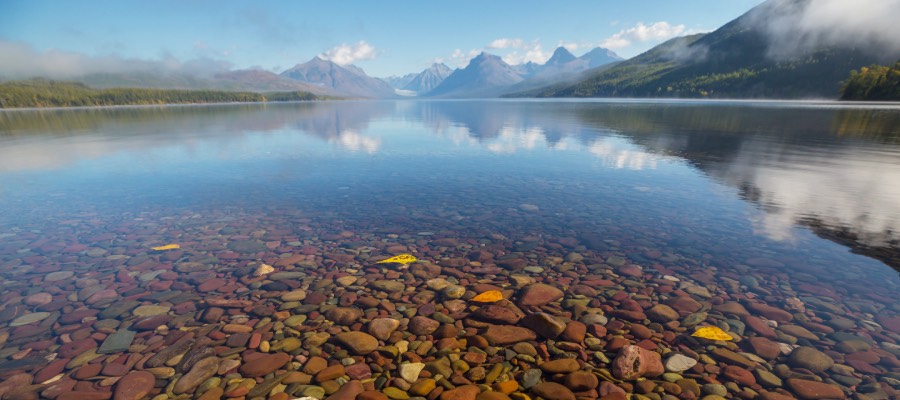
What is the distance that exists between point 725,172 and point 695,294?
83.2 ft

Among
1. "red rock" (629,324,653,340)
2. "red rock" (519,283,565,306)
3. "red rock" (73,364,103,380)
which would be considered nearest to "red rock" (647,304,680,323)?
"red rock" (629,324,653,340)

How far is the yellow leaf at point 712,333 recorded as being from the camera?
10438 mm

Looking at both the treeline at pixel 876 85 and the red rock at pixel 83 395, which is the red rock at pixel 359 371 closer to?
the red rock at pixel 83 395

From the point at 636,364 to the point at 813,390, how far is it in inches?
144

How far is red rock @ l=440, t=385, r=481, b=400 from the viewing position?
27.9 ft

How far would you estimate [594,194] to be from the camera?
26156mm

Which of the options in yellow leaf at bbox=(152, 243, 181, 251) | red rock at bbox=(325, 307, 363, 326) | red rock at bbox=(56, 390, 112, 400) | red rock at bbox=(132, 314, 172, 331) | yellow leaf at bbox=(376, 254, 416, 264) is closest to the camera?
red rock at bbox=(56, 390, 112, 400)

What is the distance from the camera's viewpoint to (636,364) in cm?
931

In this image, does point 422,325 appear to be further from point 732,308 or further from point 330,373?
point 732,308

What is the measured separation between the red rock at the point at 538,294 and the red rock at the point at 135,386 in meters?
9.99

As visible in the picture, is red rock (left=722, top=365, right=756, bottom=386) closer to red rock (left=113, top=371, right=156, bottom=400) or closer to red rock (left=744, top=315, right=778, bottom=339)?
red rock (left=744, top=315, right=778, bottom=339)

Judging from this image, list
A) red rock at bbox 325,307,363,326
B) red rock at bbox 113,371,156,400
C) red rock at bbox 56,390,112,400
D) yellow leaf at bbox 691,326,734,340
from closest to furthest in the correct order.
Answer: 1. red rock at bbox 56,390,112,400
2. red rock at bbox 113,371,156,400
3. yellow leaf at bbox 691,326,734,340
4. red rock at bbox 325,307,363,326

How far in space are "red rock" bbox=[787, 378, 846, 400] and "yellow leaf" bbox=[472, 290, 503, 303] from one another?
741 cm

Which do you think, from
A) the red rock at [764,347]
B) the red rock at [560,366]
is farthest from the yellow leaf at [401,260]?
the red rock at [764,347]
